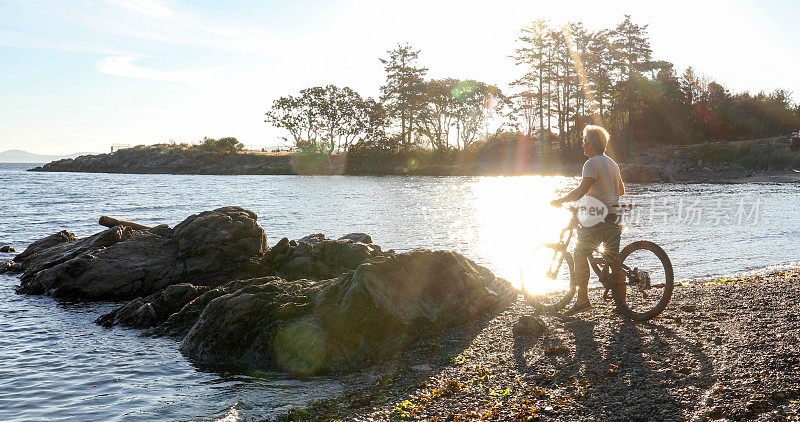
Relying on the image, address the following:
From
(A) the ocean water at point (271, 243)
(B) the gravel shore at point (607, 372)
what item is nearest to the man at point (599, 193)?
(A) the ocean water at point (271, 243)

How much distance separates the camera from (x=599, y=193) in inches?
294

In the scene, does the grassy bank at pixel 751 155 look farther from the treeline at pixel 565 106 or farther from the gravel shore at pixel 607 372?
the gravel shore at pixel 607 372

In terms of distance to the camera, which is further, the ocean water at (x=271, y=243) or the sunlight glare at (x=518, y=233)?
the sunlight glare at (x=518, y=233)

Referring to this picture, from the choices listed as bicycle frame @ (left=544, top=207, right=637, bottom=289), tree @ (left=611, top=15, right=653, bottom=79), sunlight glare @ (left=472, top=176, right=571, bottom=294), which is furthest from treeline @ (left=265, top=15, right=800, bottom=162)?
bicycle frame @ (left=544, top=207, right=637, bottom=289)

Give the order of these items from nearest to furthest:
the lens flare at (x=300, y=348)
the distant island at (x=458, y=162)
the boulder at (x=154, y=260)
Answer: the lens flare at (x=300, y=348) < the boulder at (x=154, y=260) < the distant island at (x=458, y=162)

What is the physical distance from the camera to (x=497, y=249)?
18.1m

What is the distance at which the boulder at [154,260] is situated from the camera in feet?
40.6

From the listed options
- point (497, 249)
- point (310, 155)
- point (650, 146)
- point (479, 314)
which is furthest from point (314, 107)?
point (479, 314)

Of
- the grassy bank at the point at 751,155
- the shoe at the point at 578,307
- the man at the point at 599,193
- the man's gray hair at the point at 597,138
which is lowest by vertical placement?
the shoe at the point at 578,307

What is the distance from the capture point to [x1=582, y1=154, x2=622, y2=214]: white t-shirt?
7.34 metres

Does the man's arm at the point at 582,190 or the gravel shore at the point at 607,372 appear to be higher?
the man's arm at the point at 582,190

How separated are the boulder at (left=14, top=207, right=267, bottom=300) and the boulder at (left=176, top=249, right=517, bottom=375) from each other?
15.3 ft

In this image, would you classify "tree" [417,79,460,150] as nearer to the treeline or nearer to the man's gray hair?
the treeline

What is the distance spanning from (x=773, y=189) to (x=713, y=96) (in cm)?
3020
